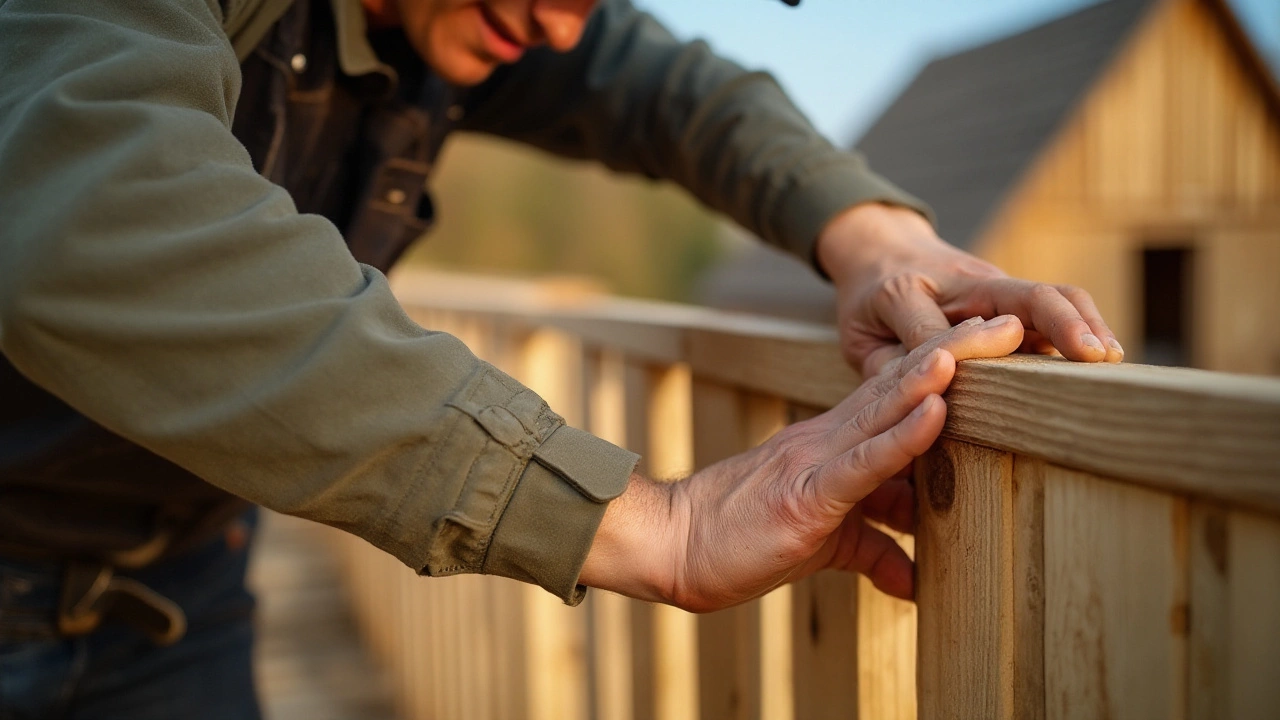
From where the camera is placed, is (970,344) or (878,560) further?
(878,560)

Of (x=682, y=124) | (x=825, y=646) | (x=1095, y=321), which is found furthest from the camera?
(x=682, y=124)

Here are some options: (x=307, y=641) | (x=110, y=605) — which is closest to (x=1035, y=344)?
(x=110, y=605)

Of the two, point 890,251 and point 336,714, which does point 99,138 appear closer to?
point 890,251

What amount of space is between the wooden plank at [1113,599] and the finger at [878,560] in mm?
217

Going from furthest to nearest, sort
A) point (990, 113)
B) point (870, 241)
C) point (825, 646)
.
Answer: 1. point (990, 113)
2. point (870, 241)
3. point (825, 646)

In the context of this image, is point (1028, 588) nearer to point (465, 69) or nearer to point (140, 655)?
point (465, 69)

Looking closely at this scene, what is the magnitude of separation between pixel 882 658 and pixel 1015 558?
29 cm

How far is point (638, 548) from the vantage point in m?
0.78

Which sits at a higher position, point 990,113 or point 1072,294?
point 1072,294

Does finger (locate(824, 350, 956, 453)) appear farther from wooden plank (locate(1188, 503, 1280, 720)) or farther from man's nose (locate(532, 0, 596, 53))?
man's nose (locate(532, 0, 596, 53))

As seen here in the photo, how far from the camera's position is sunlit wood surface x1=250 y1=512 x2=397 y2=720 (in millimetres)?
2793

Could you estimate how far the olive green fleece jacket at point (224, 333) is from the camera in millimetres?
670

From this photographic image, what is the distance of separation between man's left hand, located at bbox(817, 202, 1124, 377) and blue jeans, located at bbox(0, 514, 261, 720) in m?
1.05

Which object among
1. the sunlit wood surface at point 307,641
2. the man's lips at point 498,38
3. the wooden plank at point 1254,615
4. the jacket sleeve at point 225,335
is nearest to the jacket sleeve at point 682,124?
the man's lips at point 498,38
